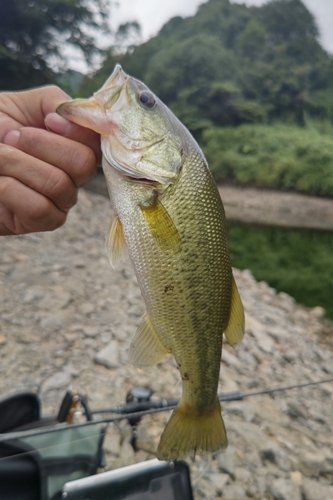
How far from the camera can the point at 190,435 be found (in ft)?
4.50

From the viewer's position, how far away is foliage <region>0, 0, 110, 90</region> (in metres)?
14.1

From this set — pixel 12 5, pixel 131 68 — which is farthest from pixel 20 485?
pixel 131 68

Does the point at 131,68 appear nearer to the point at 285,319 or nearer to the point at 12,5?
the point at 12,5

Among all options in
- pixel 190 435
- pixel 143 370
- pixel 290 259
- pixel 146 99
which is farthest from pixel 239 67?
pixel 190 435

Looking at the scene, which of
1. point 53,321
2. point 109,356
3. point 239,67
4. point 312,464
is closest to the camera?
point 312,464

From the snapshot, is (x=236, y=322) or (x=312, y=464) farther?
(x=312, y=464)

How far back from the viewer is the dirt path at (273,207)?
16422 mm

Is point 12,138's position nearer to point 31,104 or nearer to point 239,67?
point 31,104

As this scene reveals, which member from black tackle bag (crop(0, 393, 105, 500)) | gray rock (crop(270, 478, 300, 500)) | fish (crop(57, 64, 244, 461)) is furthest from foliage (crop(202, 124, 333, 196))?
fish (crop(57, 64, 244, 461))

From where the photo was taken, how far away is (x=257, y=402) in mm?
3613

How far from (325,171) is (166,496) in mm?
23503

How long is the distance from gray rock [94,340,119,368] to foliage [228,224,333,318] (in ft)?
17.0

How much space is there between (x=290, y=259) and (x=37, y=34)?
13.2 metres

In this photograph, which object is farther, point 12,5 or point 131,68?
point 131,68
